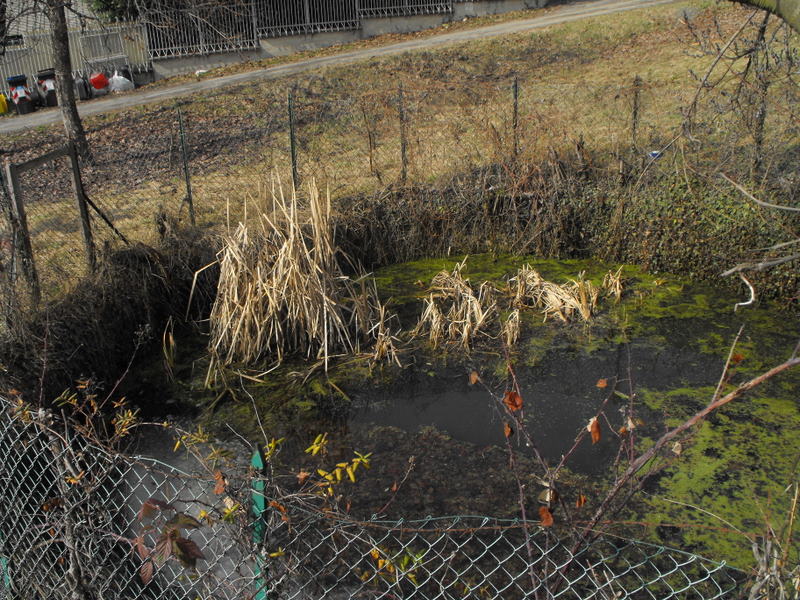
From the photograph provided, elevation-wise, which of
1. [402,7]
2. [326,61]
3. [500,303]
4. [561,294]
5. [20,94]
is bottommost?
[500,303]

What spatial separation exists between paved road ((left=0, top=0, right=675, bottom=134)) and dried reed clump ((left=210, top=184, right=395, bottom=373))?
32.8 feet

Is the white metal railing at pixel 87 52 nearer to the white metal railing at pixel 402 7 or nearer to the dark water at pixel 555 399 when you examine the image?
the white metal railing at pixel 402 7

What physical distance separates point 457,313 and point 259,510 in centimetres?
492

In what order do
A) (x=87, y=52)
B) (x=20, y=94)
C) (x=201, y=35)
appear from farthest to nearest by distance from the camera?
1. (x=201, y=35)
2. (x=87, y=52)
3. (x=20, y=94)

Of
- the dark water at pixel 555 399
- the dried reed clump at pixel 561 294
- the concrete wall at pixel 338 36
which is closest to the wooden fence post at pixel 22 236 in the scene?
the dark water at pixel 555 399

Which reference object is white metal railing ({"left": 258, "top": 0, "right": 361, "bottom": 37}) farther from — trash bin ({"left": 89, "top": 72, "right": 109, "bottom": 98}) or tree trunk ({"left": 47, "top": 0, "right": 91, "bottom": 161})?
tree trunk ({"left": 47, "top": 0, "right": 91, "bottom": 161})

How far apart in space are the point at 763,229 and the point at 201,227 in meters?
5.68

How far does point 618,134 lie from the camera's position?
10492 mm

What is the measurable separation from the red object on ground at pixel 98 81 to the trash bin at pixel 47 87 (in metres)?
0.78

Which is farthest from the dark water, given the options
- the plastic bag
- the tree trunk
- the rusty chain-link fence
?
the plastic bag

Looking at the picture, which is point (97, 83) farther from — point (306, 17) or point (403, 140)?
point (403, 140)

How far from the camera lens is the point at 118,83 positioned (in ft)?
57.6

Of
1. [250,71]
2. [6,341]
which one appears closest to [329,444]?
[6,341]

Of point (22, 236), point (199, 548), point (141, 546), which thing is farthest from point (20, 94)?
point (141, 546)
